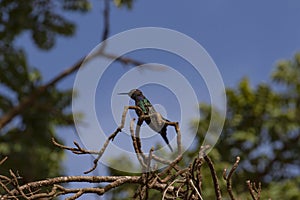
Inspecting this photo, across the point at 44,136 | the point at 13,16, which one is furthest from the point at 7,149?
the point at 13,16

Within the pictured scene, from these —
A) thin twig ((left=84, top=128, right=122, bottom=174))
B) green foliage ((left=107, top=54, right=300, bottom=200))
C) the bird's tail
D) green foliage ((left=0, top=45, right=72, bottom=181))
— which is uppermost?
green foliage ((left=107, top=54, right=300, bottom=200))

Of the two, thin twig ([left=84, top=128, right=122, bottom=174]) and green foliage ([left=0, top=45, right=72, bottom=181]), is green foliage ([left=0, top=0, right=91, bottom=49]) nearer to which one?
green foliage ([left=0, top=45, right=72, bottom=181])

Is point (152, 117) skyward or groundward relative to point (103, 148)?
skyward

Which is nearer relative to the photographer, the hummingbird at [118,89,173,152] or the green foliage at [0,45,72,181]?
the hummingbird at [118,89,173,152]

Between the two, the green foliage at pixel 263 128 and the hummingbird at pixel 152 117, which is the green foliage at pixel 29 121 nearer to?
the green foliage at pixel 263 128

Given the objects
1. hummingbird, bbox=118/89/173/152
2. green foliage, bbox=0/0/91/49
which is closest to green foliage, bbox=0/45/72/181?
green foliage, bbox=0/0/91/49

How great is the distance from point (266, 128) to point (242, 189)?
8.06ft

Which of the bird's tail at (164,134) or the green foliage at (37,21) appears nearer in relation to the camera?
the bird's tail at (164,134)

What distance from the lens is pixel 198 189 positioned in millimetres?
2266

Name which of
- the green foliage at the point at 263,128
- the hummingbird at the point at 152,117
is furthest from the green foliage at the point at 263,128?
the hummingbird at the point at 152,117

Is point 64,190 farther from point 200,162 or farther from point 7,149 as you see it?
point 7,149

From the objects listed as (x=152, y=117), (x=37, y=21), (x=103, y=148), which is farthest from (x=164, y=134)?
(x=37, y=21)

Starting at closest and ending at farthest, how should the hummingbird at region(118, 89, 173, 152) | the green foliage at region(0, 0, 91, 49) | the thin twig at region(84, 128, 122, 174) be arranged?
the thin twig at region(84, 128, 122, 174) → the hummingbird at region(118, 89, 173, 152) → the green foliage at region(0, 0, 91, 49)

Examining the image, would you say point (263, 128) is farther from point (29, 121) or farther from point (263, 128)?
point (29, 121)
